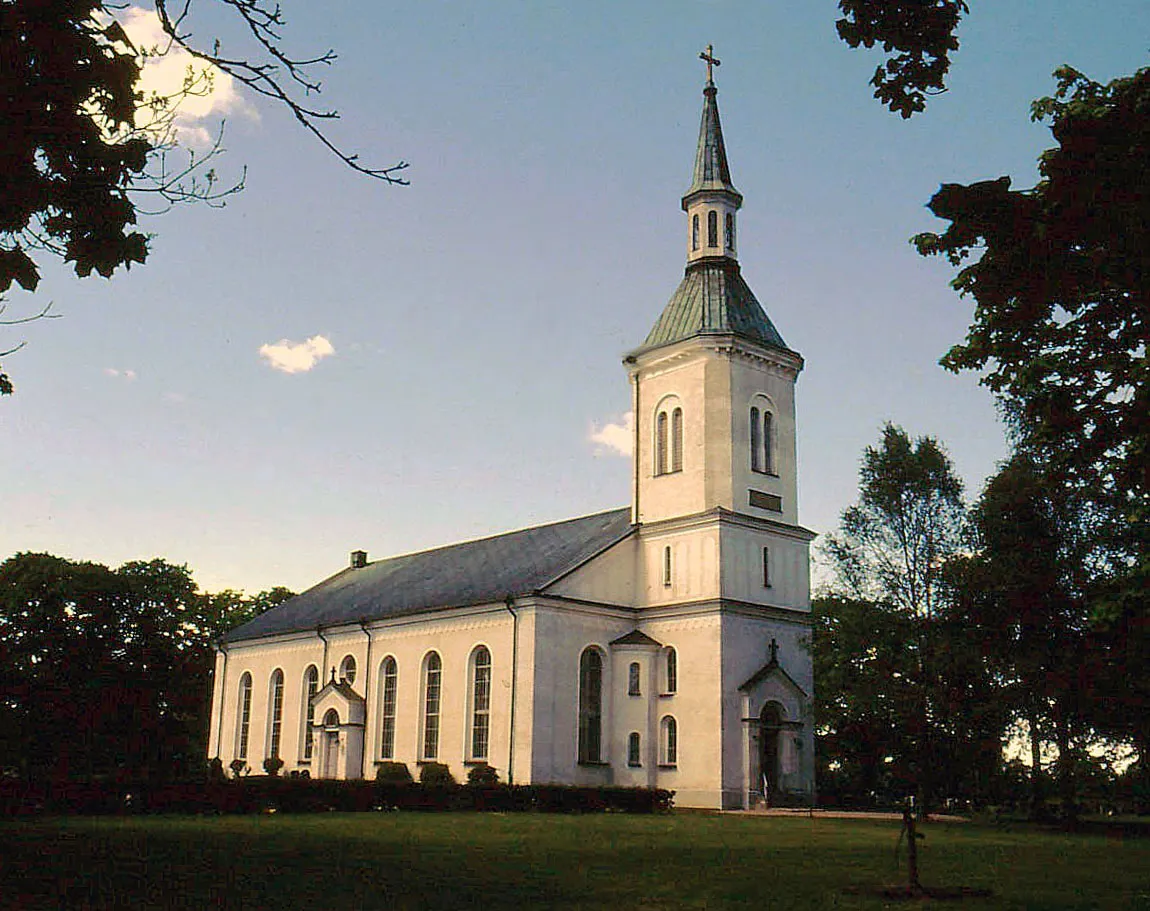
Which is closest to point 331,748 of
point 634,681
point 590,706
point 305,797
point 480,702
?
point 480,702

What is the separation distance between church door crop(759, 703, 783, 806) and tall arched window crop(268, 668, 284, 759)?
73.4 ft

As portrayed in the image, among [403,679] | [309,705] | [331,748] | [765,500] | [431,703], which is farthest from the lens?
[309,705]

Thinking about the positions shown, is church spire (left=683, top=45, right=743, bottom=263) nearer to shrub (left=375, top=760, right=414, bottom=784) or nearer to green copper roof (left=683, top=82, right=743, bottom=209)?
green copper roof (left=683, top=82, right=743, bottom=209)

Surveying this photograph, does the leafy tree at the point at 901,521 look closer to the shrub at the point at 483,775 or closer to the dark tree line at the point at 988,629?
the dark tree line at the point at 988,629

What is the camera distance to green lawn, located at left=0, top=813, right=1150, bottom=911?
40.9 ft

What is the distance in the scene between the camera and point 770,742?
38.8 meters

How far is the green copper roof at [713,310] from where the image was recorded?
4131 cm

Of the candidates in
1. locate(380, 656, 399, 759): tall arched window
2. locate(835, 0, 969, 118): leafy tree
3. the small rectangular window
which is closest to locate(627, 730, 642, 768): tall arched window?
the small rectangular window

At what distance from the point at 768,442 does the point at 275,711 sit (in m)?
25.3

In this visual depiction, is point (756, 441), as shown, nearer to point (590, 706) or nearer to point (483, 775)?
point (590, 706)

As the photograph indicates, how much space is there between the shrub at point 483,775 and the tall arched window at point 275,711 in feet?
52.2

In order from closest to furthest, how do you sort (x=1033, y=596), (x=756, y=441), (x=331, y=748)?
(x=1033, y=596) < (x=756, y=441) < (x=331, y=748)

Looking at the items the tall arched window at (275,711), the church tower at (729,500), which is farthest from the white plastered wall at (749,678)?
the tall arched window at (275,711)

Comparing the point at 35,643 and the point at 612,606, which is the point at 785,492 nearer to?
the point at 612,606
